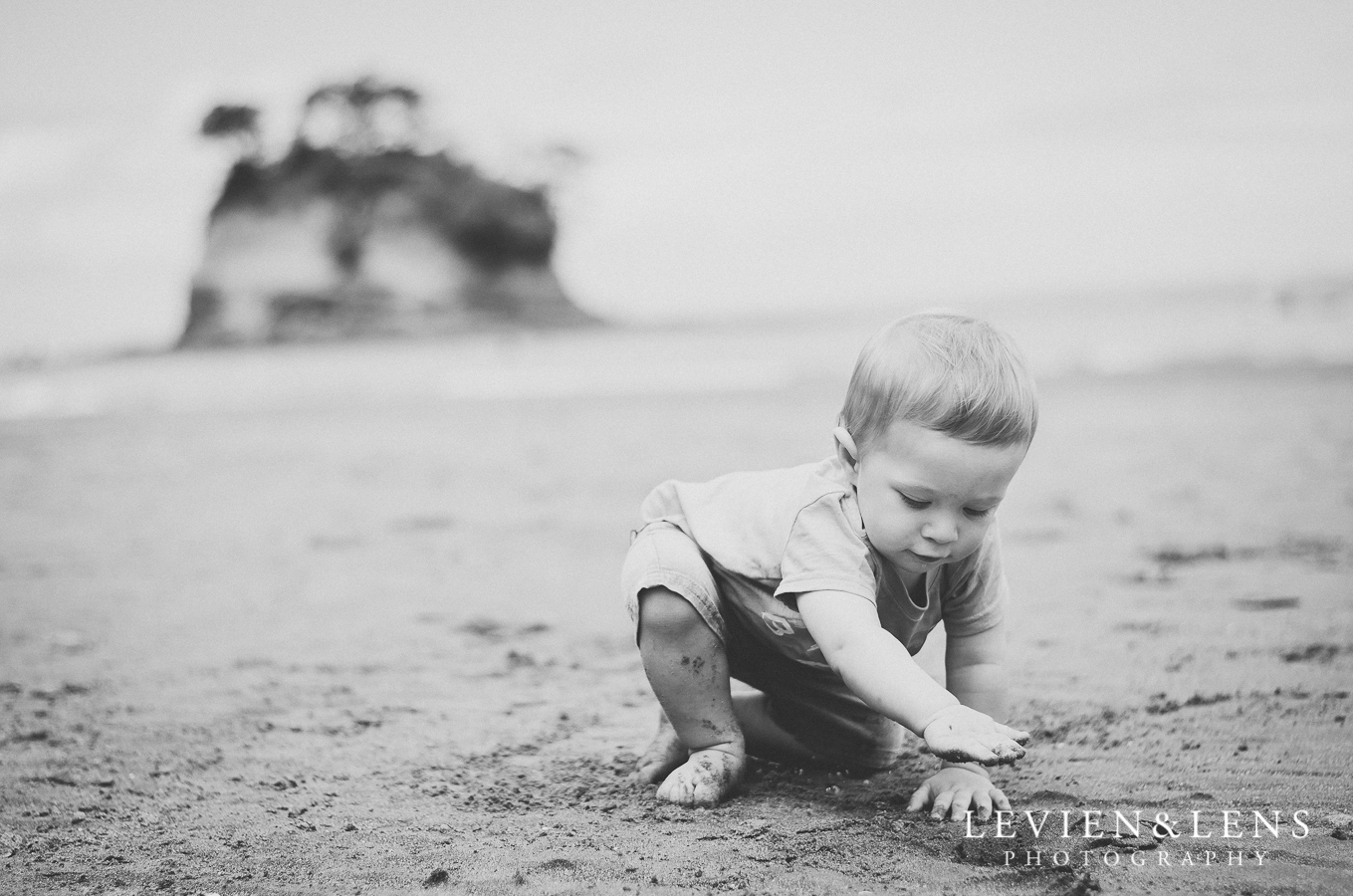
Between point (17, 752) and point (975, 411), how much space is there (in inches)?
83.2

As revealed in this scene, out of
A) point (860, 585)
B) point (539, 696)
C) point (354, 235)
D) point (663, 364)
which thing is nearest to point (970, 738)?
point (860, 585)

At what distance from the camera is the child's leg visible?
6.57 ft

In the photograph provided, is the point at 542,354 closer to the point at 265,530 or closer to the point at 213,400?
the point at 213,400

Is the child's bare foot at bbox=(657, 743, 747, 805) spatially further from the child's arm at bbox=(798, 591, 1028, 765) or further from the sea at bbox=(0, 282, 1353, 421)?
the sea at bbox=(0, 282, 1353, 421)

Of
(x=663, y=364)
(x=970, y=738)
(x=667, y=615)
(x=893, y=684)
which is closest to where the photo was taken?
(x=970, y=738)

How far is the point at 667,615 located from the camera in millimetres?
2000

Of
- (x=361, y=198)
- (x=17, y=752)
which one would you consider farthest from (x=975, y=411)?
(x=361, y=198)

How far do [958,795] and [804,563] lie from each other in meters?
0.51

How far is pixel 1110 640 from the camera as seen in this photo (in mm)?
2963

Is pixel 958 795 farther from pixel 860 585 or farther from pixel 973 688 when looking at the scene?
pixel 860 585

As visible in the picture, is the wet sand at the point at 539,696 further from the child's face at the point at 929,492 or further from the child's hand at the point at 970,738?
the child's face at the point at 929,492

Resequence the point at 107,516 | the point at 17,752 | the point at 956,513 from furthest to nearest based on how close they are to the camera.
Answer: the point at 107,516, the point at 17,752, the point at 956,513

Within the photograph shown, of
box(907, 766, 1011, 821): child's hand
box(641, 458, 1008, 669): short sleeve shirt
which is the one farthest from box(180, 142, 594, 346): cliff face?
box(907, 766, 1011, 821): child's hand

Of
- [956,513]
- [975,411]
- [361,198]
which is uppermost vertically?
[361,198]
